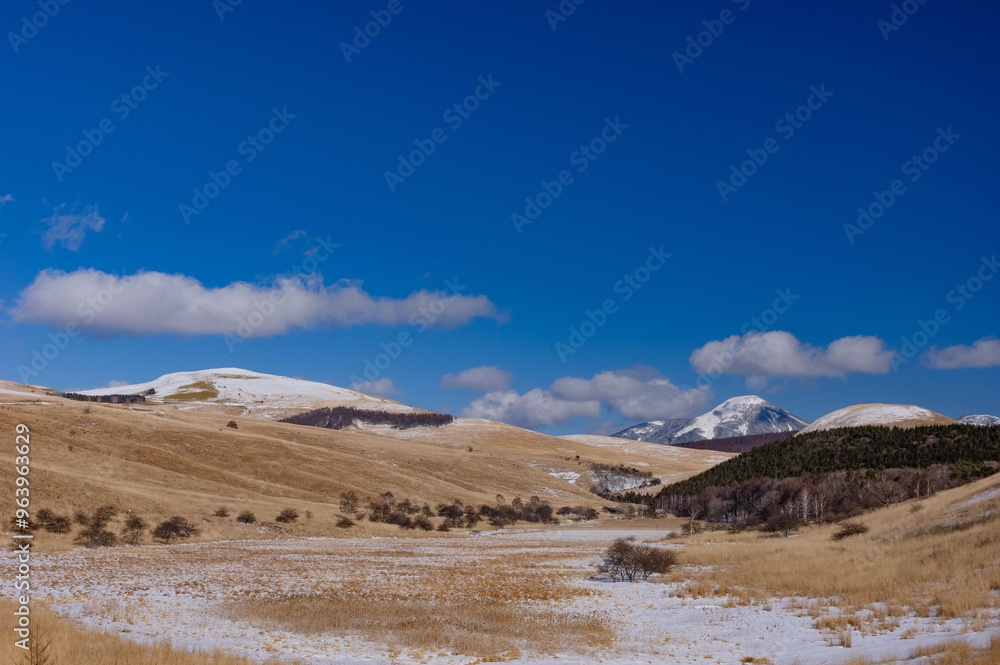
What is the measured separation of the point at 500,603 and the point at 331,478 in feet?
232

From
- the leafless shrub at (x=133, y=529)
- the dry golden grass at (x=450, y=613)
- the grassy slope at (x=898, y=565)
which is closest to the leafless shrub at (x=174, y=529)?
the leafless shrub at (x=133, y=529)

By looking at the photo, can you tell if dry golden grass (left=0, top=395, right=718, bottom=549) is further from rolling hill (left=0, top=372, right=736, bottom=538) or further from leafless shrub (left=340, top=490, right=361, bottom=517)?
leafless shrub (left=340, top=490, right=361, bottom=517)

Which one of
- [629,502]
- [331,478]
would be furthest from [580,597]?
[629,502]

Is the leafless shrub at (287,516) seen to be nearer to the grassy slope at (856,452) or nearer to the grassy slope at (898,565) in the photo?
the grassy slope at (898,565)

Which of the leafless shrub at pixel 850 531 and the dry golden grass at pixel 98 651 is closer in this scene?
the dry golden grass at pixel 98 651

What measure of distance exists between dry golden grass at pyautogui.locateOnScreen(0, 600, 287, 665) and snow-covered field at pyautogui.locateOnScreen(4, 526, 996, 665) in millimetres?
1270

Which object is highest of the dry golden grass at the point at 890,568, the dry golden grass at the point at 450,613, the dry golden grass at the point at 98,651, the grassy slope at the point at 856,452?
the grassy slope at the point at 856,452

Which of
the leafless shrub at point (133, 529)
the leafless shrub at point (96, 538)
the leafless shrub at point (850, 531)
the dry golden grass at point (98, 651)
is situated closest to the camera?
the dry golden grass at point (98, 651)

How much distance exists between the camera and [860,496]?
79.9 metres

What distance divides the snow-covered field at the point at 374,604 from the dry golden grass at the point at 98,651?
1.27 m

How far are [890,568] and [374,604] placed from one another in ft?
66.0

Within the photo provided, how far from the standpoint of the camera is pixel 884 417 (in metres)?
132

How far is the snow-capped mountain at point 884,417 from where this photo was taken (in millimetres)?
127688

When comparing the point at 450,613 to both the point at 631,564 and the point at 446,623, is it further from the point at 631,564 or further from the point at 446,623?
the point at 631,564
